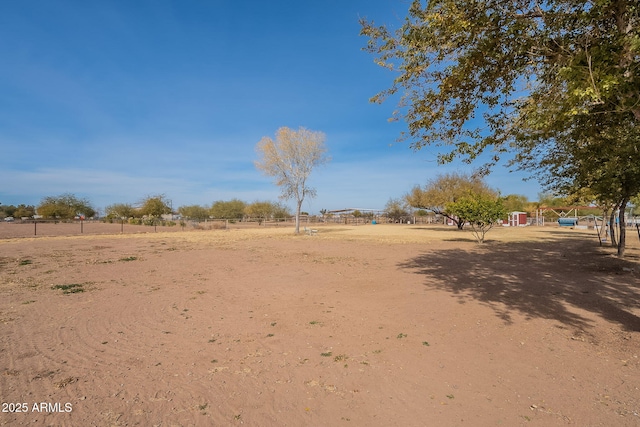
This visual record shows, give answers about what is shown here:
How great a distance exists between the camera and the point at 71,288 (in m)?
7.75

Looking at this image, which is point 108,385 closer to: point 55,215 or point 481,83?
point 481,83

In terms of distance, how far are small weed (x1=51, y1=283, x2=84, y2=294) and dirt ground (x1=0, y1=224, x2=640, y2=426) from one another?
0.12 feet

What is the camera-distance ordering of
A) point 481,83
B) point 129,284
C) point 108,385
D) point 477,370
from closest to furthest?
point 108,385 → point 477,370 → point 481,83 → point 129,284

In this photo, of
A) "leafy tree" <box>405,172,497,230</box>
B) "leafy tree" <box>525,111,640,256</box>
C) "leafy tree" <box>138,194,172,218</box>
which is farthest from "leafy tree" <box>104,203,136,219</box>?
"leafy tree" <box>525,111,640,256</box>

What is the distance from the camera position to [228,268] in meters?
11.1

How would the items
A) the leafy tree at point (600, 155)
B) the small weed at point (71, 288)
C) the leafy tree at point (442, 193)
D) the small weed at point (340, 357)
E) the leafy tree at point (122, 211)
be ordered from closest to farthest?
the small weed at point (340, 357), the leafy tree at point (600, 155), the small weed at point (71, 288), the leafy tree at point (442, 193), the leafy tree at point (122, 211)

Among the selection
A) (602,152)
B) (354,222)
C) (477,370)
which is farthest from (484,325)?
(354,222)

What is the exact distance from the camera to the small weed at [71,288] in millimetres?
7415

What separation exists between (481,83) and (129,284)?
9.15m

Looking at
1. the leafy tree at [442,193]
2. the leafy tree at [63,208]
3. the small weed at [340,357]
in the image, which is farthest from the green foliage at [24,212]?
the small weed at [340,357]

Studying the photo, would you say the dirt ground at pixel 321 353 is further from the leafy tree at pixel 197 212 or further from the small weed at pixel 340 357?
the leafy tree at pixel 197 212

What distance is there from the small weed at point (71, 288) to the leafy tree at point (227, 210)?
222 ft

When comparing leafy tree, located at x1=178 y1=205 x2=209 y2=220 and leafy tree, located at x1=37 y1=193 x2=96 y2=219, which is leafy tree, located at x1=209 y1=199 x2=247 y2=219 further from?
leafy tree, located at x1=37 y1=193 x2=96 y2=219

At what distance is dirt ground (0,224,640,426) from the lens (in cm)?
292
